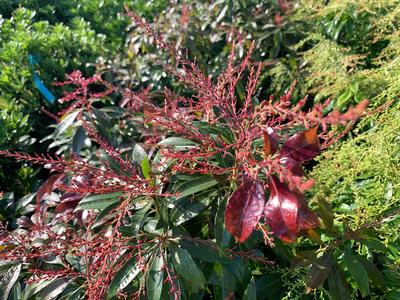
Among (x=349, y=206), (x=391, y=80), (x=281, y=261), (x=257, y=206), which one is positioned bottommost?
(x=281, y=261)

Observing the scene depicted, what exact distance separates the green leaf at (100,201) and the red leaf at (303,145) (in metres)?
0.59

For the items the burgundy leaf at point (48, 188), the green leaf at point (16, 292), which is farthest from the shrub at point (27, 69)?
the green leaf at point (16, 292)

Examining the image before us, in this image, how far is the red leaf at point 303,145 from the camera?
1.14m

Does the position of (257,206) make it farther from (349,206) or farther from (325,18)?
(325,18)

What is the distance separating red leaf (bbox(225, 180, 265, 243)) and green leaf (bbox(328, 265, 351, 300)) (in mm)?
549

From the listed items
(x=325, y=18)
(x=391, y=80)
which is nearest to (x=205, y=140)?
(x=391, y=80)

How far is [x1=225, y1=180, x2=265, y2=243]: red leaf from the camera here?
1.10 m

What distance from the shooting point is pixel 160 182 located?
1.48 m

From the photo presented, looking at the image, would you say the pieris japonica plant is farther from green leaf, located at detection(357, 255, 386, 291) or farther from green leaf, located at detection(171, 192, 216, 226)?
green leaf, located at detection(357, 255, 386, 291)

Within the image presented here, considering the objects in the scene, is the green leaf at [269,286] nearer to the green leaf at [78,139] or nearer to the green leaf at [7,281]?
the green leaf at [7,281]

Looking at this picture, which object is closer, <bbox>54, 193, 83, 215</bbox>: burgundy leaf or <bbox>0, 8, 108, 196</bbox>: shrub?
<bbox>54, 193, 83, 215</bbox>: burgundy leaf

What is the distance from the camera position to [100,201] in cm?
149

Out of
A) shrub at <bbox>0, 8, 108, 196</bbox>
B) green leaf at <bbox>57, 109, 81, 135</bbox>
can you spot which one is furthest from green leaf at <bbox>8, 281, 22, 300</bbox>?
shrub at <bbox>0, 8, 108, 196</bbox>

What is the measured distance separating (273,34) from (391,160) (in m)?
1.60
